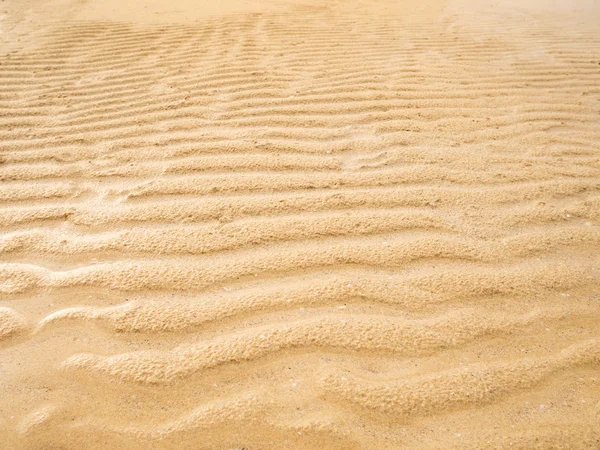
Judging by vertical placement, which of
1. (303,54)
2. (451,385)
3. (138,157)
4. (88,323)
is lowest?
(451,385)

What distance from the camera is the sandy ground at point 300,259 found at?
51.1 inches

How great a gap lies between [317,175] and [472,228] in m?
0.82

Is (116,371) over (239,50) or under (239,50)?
under

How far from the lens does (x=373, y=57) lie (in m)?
4.16

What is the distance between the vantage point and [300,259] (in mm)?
1821

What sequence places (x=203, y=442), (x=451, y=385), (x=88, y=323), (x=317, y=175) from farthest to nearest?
(x=317, y=175) < (x=88, y=323) < (x=451, y=385) < (x=203, y=442)

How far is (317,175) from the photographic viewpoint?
2.37 meters

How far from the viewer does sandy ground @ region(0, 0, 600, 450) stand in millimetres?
1299

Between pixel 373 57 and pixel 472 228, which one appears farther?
pixel 373 57

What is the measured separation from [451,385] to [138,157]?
2.05 m

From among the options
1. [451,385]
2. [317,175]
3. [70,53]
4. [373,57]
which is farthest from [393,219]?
[70,53]

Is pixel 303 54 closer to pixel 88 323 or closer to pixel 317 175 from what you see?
pixel 317 175

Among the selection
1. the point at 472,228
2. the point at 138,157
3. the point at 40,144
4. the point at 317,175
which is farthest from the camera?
the point at 40,144

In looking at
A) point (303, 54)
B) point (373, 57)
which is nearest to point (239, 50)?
point (303, 54)
